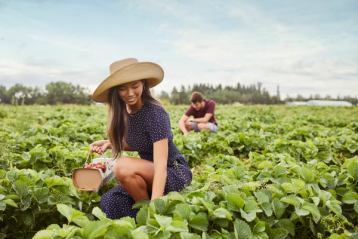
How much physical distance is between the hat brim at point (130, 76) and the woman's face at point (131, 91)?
82 mm

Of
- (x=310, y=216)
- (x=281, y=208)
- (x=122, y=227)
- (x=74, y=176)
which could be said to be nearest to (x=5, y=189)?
(x=74, y=176)

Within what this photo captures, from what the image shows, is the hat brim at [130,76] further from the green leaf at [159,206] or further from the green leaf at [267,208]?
the green leaf at [267,208]

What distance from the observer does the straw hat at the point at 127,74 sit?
10.1 feet

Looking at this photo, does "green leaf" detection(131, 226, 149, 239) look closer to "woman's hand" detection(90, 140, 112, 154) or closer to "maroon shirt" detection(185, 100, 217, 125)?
"woman's hand" detection(90, 140, 112, 154)

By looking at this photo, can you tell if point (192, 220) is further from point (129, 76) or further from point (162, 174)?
point (129, 76)

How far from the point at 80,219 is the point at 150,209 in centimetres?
46

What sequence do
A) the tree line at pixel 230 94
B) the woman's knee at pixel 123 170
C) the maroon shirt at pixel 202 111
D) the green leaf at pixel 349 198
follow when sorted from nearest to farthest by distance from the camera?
the woman's knee at pixel 123 170
the green leaf at pixel 349 198
the maroon shirt at pixel 202 111
the tree line at pixel 230 94

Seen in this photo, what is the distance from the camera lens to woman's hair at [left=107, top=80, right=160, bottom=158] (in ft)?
10.8

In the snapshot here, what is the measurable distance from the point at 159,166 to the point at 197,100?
5640 mm

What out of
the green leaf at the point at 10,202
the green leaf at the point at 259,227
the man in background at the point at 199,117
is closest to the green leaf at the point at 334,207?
the green leaf at the point at 259,227

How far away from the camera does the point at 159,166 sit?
311 cm

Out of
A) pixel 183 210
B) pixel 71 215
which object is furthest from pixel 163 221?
pixel 71 215

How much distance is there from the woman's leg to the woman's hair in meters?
0.22

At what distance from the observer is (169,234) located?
7.11ft
